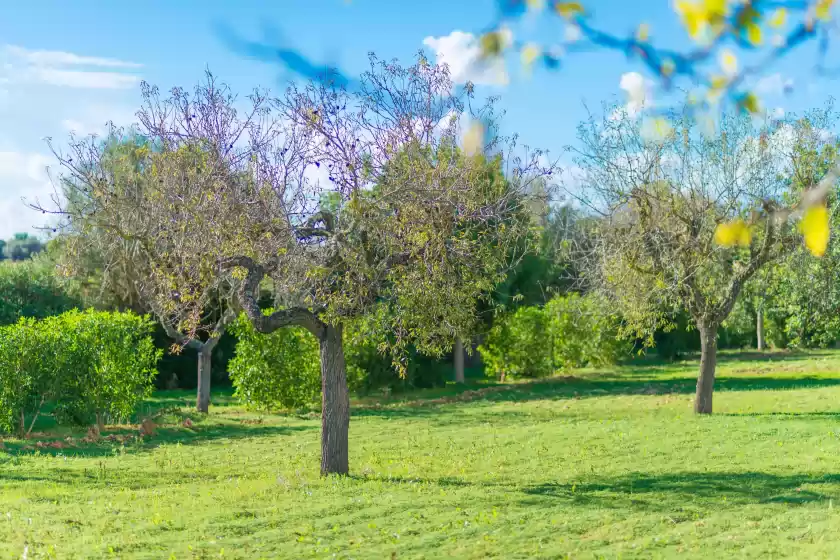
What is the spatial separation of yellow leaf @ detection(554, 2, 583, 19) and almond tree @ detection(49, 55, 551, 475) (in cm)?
685

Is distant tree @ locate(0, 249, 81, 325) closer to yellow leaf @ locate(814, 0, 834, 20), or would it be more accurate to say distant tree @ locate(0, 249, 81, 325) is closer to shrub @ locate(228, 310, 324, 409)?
shrub @ locate(228, 310, 324, 409)

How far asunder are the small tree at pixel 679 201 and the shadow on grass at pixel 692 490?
229 inches

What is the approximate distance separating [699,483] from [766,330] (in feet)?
122

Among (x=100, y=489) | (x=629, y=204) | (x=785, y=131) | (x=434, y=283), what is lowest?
(x=100, y=489)

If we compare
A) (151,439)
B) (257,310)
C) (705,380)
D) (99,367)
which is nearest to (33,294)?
(99,367)

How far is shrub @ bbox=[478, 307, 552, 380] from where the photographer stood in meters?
28.5

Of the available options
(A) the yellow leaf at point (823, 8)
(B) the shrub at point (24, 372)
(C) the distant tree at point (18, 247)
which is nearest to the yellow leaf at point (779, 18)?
(A) the yellow leaf at point (823, 8)

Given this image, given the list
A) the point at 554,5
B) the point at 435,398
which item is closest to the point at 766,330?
the point at 435,398

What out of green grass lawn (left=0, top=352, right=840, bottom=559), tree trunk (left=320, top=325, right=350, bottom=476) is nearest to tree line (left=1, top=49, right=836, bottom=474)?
tree trunk (left=320, top=325, right=350, bottom=476)

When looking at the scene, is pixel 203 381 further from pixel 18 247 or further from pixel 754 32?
pixel 18 247

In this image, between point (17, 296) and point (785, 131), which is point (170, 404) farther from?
point (785, 131)

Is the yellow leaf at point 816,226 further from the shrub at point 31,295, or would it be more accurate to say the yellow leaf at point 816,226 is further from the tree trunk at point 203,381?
the shrub at point 31,295

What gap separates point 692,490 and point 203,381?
13.3 metres

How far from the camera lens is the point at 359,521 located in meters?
8.55
